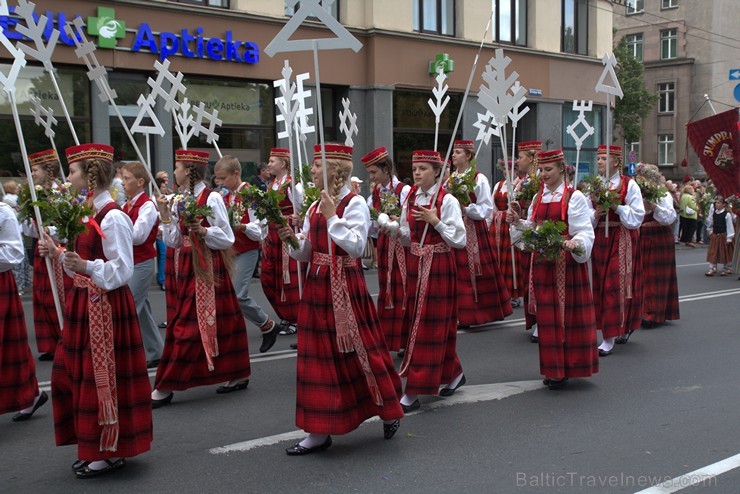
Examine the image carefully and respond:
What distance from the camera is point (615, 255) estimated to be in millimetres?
8938

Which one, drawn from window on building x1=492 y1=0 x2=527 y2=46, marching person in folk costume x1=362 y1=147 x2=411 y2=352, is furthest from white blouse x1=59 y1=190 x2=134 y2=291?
window on building x1=492 y1=0 x2=527 y2=46

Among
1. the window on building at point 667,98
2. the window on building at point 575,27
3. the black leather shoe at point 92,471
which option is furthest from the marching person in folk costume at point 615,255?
the window on building at point 667,98

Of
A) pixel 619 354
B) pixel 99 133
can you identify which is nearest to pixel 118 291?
pixel 619 354

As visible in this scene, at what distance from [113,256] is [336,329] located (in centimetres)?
146

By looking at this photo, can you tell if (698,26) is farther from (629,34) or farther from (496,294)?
(496,294)

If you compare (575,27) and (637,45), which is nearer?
(575,27)

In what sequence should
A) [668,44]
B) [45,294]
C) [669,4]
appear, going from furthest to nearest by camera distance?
[669,4] → [668,44] → [45,294]

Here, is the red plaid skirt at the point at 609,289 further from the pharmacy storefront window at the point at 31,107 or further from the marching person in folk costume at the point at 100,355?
the pharmacy storefront window at the point at 31,107

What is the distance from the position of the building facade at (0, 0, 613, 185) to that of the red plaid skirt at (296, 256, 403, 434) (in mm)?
9487

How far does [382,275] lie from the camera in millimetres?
9055

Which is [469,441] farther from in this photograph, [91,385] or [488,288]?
[488,288]

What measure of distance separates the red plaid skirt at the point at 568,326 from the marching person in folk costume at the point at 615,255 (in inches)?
61.3

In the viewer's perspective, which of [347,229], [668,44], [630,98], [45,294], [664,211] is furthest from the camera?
[668,44]

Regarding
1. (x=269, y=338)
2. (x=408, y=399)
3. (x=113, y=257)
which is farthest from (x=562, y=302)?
(x=113, y=257)
